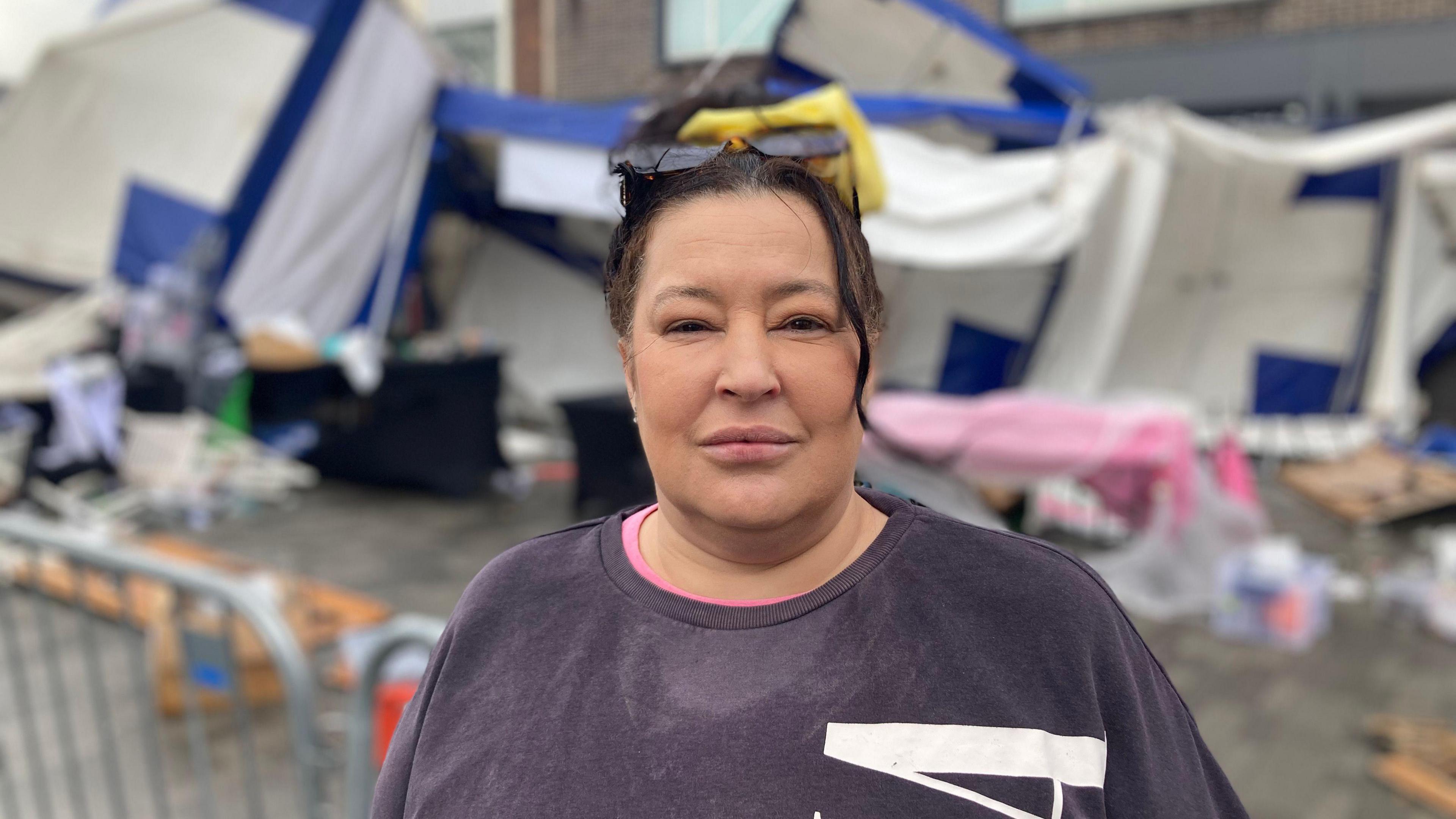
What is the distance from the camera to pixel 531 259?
990 cm

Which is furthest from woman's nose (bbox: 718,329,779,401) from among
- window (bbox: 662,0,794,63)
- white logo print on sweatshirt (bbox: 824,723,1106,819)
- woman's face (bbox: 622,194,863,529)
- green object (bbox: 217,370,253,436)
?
green object (bbox: 217,370,253,436)

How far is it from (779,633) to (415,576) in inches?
196

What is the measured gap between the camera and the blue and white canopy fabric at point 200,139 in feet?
25.2

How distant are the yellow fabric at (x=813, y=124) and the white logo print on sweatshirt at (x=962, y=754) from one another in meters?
0.74

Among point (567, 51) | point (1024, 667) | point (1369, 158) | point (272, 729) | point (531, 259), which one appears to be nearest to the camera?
point (1024, 667)

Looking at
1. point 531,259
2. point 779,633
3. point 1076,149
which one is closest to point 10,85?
point 531,259

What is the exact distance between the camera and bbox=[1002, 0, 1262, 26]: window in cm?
1006

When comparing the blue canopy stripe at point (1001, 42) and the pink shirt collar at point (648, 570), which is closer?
the pink shirt collar at point (648, 570)

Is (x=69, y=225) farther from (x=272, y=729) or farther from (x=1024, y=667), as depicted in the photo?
(x=1024, y=667)

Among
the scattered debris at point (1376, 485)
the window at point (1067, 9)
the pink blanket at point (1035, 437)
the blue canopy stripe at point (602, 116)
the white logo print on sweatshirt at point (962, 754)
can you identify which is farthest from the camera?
the window at point (1067, 9)

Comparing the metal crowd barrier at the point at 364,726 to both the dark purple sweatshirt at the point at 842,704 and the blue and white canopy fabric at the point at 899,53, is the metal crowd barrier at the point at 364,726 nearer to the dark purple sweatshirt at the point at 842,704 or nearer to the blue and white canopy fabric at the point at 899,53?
the dark purple sweatshirt at the point at 842,704

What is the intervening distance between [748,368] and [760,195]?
15 centimetres

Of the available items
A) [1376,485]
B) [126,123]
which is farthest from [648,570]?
[126,123]

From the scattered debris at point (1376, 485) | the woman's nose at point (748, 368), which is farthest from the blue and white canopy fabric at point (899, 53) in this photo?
the scattered debris at point (1376, 485)
